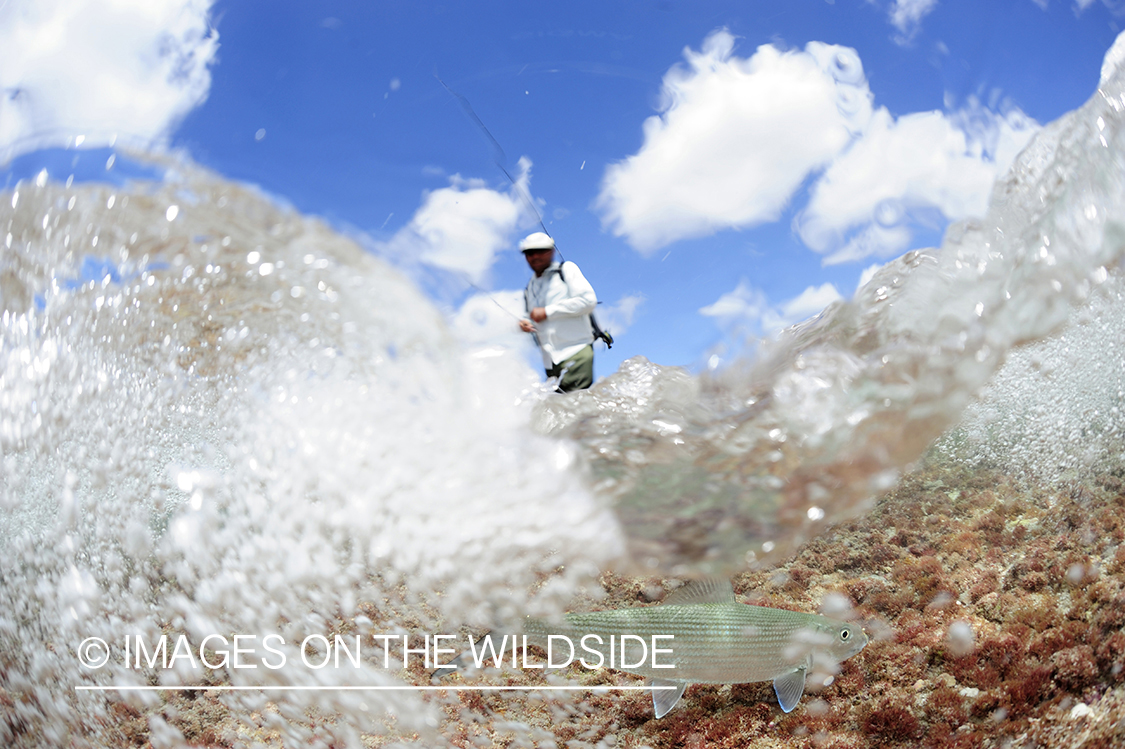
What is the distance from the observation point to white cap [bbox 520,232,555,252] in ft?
10.6

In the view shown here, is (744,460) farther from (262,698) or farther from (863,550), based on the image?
(262,698)

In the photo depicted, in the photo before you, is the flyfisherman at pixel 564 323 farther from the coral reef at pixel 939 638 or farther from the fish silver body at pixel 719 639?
the fish silver body at pixel 719 639

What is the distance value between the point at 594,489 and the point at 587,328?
820 mm

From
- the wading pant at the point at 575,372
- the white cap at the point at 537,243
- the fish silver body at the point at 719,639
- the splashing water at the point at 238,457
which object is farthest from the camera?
the white cap at the point at 537,243

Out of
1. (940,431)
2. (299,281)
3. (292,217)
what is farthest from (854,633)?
(292,217)

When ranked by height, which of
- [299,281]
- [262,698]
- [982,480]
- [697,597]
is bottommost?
[262,698]

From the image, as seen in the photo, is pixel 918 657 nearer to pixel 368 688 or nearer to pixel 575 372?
pixel 575 372

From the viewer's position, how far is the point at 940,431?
2.55 meters

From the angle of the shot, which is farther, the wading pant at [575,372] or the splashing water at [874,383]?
the wading pant at [575,372]

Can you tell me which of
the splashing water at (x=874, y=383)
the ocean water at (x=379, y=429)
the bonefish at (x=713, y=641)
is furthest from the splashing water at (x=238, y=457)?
the bonefish at (x=713, y=641)

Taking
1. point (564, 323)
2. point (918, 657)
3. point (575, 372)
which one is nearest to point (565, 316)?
point (564, 323)

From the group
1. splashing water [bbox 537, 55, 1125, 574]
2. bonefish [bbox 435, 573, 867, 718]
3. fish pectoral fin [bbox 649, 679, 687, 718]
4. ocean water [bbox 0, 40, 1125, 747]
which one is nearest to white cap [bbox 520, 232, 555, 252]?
ocean water [bbox 0, 40, 1125, 747]

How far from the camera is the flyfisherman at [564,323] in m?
3.08

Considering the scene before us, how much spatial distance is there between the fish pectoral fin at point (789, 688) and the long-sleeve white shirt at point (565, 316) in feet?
5.41
